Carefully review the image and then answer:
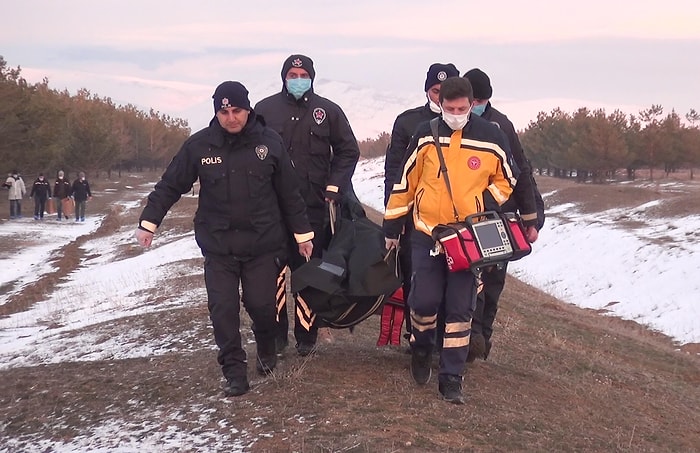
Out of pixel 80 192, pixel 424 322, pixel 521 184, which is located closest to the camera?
pixel 424 322

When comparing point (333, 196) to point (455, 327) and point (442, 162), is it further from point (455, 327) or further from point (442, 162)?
point (455, 327)

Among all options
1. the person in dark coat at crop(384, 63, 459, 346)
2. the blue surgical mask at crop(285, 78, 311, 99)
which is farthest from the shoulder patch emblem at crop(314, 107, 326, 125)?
the person in dark coat at crop(384, 63, 459, 346)

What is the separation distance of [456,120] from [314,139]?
1593 millimetres

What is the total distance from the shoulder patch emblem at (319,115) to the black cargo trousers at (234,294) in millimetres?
1261

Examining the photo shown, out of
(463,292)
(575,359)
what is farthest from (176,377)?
(575,359)

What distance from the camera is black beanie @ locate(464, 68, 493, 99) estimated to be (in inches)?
244

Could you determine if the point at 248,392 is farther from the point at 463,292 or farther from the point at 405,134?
the point at 405,134

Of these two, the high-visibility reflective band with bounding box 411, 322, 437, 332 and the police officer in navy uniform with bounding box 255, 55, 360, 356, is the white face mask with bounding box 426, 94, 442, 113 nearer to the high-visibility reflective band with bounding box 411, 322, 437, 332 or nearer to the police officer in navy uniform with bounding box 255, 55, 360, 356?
the police officer in navy uniform with bounding box 255, 55, 360, 356

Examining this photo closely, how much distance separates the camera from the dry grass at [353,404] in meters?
4.71

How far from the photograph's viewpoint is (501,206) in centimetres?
592

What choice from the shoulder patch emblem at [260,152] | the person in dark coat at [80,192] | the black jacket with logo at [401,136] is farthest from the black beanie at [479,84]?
the person in dark coat at [80,192]

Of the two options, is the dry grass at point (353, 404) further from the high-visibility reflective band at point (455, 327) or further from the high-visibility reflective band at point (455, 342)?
the high-visibility reflective band at point (455, 327)

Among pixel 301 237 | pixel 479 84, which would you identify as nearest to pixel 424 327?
pixel 301 237

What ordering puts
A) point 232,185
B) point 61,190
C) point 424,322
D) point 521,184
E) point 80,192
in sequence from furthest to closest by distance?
point 80,192, point 61,190, point 521,184, point 424,322, point 232,185
